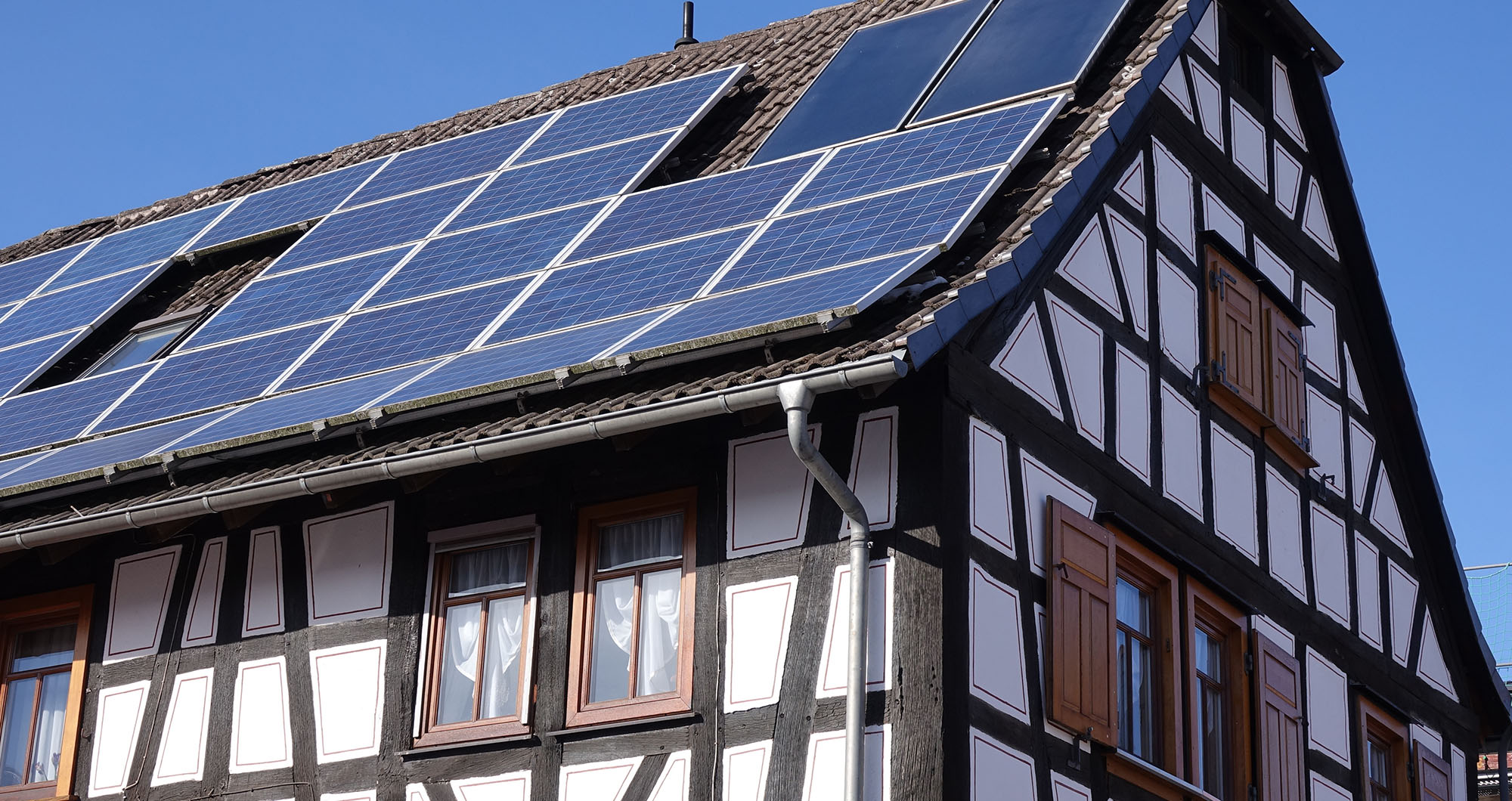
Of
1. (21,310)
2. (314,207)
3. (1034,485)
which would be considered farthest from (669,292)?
(21,310)

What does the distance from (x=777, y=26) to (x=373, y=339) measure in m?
5.79

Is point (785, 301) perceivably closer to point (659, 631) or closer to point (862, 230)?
point (862, 230)

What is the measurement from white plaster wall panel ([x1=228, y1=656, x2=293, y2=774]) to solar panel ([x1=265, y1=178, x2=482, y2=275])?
12.2 ft

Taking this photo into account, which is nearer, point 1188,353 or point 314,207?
point 1188,353

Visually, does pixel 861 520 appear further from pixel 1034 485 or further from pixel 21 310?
pixel 21 310

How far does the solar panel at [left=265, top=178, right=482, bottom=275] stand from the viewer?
15148 mm

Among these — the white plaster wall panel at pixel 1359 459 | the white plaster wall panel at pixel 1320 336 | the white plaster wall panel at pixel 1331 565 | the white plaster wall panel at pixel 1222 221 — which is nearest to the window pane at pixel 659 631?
the white plaster wall panel at pixel 1222 221

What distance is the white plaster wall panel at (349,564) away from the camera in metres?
12.2

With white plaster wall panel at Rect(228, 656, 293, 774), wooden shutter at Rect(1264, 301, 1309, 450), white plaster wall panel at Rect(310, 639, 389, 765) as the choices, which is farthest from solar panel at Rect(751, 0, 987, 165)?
white plaster wall panel at Rect(228, 656, 293, 774)

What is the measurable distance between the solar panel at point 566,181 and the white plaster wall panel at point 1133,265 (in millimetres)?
3153

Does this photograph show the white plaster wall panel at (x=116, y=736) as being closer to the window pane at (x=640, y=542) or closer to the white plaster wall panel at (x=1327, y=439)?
the window pane at (x=640, y=542)

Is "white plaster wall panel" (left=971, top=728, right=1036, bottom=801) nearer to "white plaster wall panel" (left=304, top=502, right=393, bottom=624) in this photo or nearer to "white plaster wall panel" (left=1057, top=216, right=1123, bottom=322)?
"white plaster wall panel" (left=1057, top=216, right=1123, bottom=322)

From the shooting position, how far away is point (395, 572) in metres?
12.2

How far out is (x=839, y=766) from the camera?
10.2 meters
